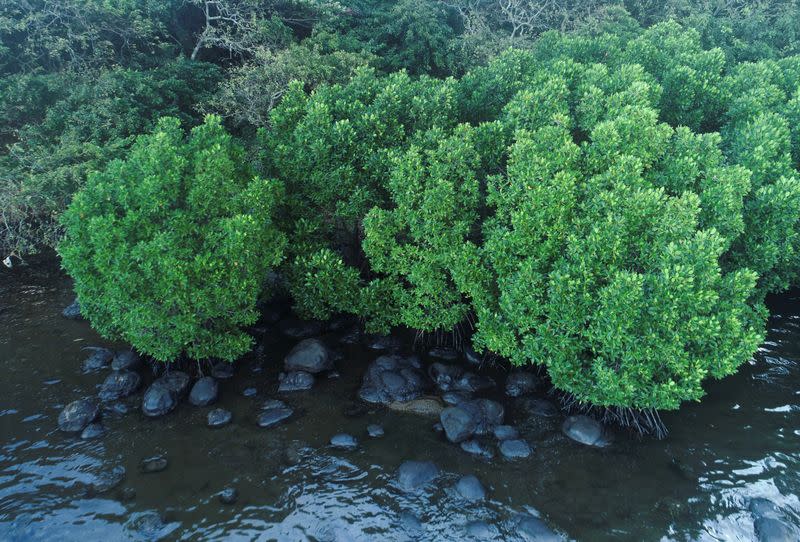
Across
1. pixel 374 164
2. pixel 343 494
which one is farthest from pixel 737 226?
pixel 343 494

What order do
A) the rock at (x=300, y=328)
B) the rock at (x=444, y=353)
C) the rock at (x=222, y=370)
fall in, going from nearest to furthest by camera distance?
the rock at (x=222, y=370)
the rock at (x=444, y=353)
the rock at (x=300, y=328)

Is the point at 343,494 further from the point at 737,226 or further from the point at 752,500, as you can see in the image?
the point at 737,226

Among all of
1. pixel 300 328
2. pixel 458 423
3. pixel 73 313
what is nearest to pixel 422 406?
pixel 458 423

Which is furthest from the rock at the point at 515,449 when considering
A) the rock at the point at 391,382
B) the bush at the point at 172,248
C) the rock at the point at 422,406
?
the bush at the point at 172,248

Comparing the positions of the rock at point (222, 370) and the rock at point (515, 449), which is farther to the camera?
the rock at point (222, 370)

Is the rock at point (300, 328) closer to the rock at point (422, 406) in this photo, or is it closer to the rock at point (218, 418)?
the rock at point (218, 418)

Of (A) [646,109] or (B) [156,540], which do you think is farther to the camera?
(A) [646,109]

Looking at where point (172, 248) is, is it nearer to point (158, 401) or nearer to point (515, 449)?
point (158, 401)
